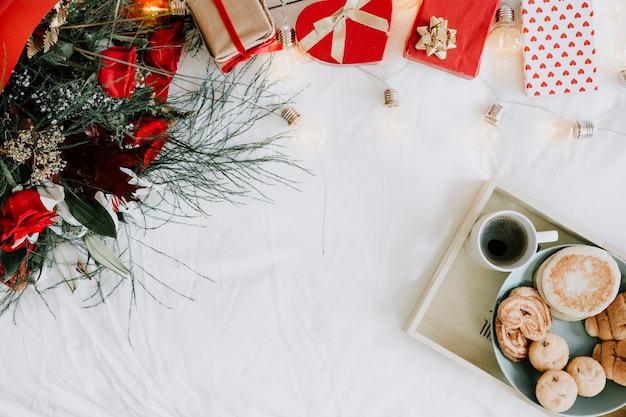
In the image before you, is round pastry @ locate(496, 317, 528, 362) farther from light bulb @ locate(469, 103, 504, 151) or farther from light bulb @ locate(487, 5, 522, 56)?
light bulb @ locate(487, 5, 522, 56)

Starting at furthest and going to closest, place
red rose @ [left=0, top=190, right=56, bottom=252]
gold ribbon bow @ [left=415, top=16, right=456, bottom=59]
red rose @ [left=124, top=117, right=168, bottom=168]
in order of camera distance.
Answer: gold ribbon bow @ [left=415, top=16, right=456, bottom=59]
red rose @ [left=124, top=117, right=168, bottom=168]
red rose @ [left=0, top=190, right=56, bottom=252]

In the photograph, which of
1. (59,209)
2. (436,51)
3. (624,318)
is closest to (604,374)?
(624,318)

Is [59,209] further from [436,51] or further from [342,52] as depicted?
[436,51]

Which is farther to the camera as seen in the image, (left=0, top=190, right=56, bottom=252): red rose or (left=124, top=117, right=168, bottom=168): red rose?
(left=124, top=117, right=168, bottom=168): red rose

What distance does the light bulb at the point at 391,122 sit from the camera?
0.93m

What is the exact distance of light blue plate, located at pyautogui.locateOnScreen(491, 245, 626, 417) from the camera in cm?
87

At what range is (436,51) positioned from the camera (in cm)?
89

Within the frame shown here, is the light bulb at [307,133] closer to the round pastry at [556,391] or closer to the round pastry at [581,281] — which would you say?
the round pastry at [581,281]

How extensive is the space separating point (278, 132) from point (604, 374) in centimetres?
68

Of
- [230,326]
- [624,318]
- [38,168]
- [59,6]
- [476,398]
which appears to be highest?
[59,6]

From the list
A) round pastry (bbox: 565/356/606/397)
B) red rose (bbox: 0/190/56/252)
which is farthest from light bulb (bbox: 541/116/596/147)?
red rose (bbox: 0/190/56/252)

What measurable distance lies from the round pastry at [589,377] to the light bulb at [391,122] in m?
0.49

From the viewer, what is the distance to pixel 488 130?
929mm

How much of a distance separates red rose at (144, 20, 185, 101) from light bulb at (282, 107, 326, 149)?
218mm
